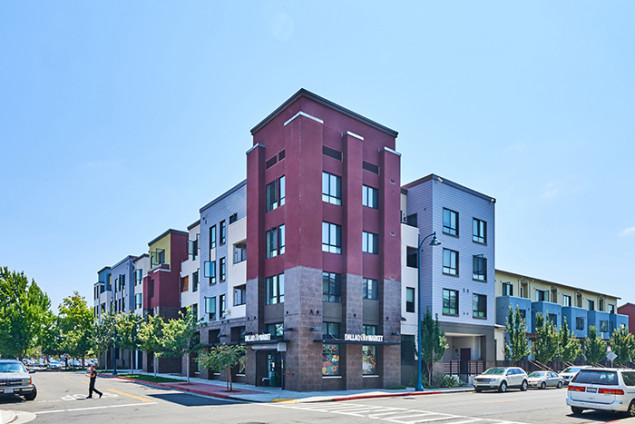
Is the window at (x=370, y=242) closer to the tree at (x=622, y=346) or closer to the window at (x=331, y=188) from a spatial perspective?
the window at (x=331, y=188)

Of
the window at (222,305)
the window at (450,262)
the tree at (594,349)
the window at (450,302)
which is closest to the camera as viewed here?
the window at (450,302)

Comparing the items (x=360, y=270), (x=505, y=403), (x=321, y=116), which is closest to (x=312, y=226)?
(x=360, y=270)

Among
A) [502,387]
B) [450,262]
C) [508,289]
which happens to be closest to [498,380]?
[502,387]

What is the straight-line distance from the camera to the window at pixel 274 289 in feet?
A: 114

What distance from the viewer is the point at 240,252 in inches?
1634

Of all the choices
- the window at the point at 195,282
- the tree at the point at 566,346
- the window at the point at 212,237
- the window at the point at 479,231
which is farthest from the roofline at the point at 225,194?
the tree at the point at 566,346

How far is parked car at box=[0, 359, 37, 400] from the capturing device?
2406cm

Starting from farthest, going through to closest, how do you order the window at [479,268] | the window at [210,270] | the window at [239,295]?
the window at [210,270] < the window at [479,268] < the window at [239,295]

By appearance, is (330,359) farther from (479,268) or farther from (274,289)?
(479,268)

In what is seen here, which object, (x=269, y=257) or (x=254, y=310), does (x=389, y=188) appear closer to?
(x=269, y=257)

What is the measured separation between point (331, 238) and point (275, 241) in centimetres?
362

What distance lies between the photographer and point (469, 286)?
42688mm

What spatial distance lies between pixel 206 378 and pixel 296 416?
2772 centimetres

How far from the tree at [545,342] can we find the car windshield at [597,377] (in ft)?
98.4
